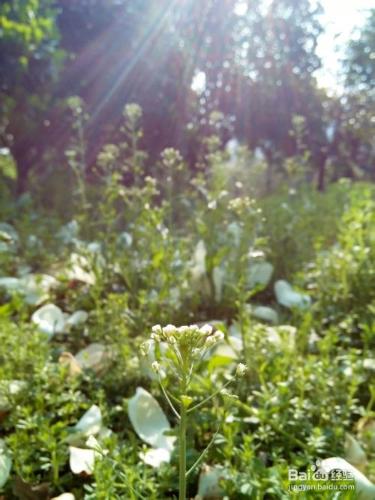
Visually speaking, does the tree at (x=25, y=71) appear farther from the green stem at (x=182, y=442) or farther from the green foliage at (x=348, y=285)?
the green stem at (x=182, y=442)

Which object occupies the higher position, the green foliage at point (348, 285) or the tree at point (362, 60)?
the tree at point (362, 60)

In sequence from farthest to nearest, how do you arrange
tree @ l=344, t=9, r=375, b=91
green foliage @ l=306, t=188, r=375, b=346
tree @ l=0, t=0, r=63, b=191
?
tree @ l=344, t=9, r=375, b=91 → tree @ l=0, t=0, r=63, b=191 → green foliage @ l=306, t=188, r=375, b=346

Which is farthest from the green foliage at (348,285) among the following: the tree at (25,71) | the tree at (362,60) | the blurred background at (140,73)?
the tree at (362,60)

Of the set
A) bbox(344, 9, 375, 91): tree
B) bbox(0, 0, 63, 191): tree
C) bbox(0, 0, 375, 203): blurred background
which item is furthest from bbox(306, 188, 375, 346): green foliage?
bbox(344, 9, 375, 91): tree

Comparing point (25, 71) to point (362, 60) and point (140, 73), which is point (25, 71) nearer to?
point (140, 73)

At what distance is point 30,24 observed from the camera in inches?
114

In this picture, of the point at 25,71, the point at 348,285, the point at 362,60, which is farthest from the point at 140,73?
the point at 348,285

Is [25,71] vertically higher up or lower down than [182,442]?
higher up

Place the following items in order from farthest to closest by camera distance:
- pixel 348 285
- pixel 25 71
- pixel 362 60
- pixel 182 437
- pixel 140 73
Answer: pixel 362 60 < pixel 140 73 < pixel 25 71 < pixel 348 285 < pixel 182 437

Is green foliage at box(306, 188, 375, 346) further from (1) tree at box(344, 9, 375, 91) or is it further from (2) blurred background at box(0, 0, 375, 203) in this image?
(1) tree at box(344, 9, 375, 91)

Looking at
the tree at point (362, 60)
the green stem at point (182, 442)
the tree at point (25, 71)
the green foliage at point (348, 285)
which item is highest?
the tree at point (362, 60)

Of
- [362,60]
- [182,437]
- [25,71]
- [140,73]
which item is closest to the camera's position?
[182,437]

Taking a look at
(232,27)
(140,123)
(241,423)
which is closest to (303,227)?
(241,423)

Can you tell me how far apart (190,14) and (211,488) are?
5.03 metres
